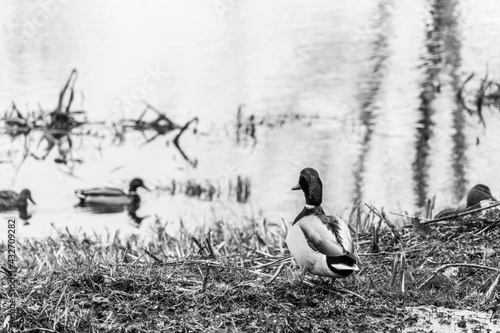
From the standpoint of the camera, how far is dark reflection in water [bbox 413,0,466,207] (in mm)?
11570

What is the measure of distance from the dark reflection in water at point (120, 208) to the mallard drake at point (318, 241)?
21.3 feet

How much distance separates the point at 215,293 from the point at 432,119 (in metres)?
10.6

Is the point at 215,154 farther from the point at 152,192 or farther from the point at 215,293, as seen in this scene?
the point at 215,293

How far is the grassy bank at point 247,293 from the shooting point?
14.6ft

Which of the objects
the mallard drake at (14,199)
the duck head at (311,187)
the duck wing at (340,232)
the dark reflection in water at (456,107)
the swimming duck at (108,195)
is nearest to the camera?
the duck wing at (340,232)

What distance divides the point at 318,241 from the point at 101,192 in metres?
7.92

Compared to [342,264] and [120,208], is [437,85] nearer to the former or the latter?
[120,208]

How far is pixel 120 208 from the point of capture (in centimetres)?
1184

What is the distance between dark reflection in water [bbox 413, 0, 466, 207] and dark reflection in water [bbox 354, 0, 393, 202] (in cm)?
69

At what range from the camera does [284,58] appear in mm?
20312

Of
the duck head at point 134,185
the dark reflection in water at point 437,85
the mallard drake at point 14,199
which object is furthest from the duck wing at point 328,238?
the duck head at point 134,185

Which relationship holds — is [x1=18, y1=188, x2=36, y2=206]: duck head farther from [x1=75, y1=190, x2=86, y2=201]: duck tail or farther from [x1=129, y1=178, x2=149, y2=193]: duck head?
[x1=129, y1=178, x2=149, y2=193]: duck head

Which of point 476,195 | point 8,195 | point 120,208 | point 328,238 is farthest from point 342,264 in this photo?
point 8,195

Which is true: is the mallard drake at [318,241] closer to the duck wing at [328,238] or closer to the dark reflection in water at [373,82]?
the duck wing at [328,238]
